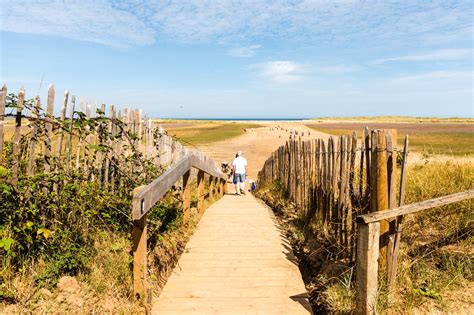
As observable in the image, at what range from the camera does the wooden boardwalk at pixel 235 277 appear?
3.61 m

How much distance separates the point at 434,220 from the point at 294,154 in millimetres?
4187

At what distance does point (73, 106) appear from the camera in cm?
422

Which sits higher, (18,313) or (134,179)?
(134,179)

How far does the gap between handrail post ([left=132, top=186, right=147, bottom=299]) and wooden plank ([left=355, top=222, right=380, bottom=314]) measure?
1841 mm

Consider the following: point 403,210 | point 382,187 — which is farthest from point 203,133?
point 403,210

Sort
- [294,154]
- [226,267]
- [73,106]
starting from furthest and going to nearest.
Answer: [294,154]
[226,267]
[73,106]

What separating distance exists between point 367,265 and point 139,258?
1.91m

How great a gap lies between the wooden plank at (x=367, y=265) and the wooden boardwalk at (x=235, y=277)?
605 mm

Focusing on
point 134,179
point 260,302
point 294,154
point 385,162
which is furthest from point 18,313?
point 294,154

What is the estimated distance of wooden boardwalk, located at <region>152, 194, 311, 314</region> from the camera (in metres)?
3.61

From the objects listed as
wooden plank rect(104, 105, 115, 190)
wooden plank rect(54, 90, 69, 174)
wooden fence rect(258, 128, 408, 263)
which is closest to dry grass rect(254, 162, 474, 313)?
wooden fence rect(258, 128, 408, 263)

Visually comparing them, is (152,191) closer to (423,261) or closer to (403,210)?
(403,210)

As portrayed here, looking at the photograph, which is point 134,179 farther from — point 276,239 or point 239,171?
point 239,171

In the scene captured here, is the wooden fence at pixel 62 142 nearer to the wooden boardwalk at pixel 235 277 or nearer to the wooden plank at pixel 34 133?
the wooden plank at pixel 34 133
